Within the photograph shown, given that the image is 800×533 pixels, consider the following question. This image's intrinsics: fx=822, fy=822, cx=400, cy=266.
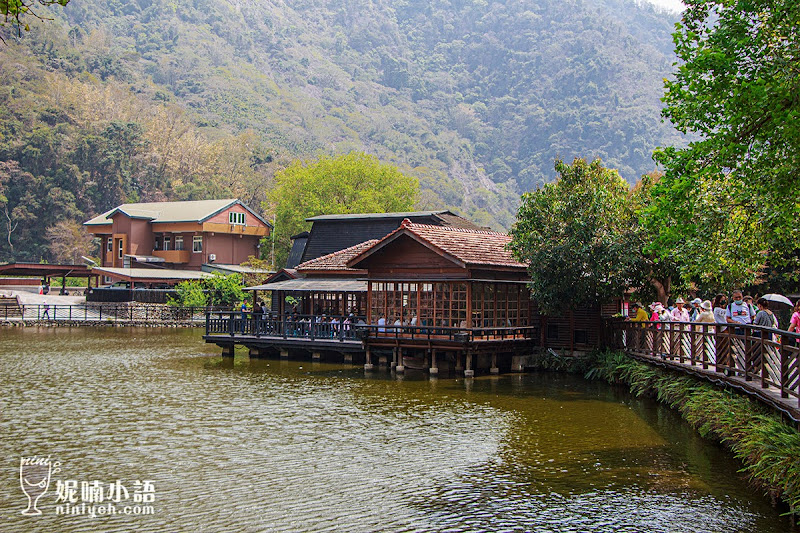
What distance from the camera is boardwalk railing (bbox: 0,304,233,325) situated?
56.3 meters

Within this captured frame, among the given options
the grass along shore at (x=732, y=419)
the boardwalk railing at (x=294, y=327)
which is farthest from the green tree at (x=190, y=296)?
the grass along shore at (x=732, y=419)

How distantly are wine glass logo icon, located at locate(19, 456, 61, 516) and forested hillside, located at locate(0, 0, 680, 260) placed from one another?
264ft

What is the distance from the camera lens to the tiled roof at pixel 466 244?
29156 mm

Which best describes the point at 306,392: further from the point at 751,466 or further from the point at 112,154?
the point at 112,154

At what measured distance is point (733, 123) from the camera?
54.0 feet

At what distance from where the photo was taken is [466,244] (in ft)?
102

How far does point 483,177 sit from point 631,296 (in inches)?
5158

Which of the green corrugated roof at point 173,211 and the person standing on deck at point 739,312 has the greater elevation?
the green corrugated roof at point 173,211

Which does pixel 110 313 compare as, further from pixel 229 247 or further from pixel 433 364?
pixel 433 364

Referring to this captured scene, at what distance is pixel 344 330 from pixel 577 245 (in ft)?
32.4

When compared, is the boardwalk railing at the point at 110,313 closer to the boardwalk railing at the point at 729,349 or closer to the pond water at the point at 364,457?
the pond water at the point at 364,457

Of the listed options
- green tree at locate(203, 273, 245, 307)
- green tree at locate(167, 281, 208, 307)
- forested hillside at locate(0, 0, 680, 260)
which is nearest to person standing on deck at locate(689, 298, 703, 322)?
green tree at locate(203, 273, 245, 307)

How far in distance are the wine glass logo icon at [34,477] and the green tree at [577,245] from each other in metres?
18.2

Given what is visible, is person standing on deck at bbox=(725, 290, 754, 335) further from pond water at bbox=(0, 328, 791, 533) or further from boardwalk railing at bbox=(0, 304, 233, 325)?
boardwalk railing at bbox=(0, 304, 233, 325)
